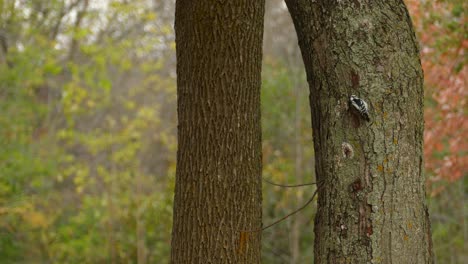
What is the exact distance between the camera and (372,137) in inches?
97.1

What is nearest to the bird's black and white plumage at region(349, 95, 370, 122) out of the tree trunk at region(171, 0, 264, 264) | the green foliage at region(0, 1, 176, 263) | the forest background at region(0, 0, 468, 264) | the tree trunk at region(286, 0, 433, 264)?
the tree trunk at region(286, 0, 433, 264)

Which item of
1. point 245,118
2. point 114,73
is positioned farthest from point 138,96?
point 245,118

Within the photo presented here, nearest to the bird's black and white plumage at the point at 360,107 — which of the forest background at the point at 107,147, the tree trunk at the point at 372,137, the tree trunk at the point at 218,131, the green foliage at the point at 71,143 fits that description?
the tree trunk at the point at 372,137

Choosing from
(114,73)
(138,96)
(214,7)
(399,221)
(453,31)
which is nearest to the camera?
(399,221)

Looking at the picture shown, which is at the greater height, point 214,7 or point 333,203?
point 214,7

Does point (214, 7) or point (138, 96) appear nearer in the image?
Answer: point (214, 7)

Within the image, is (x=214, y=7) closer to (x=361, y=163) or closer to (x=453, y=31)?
(x=361, y=163)

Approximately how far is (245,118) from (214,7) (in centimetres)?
57

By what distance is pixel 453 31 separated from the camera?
563 cm

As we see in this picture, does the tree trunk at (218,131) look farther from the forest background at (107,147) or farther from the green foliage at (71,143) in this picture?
the green foliage at (71,143)

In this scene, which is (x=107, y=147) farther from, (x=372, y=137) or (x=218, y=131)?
(x=372, y=137)

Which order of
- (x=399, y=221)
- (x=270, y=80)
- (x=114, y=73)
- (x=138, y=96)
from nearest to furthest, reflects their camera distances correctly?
(x=399, y=221), (x=270, y=80), (x=114, y=73), (x=138, y=96)

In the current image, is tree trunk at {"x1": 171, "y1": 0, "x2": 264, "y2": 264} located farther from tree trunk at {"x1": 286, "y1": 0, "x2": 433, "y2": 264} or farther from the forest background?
the forest background

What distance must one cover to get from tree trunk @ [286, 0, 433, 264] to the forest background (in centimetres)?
459
